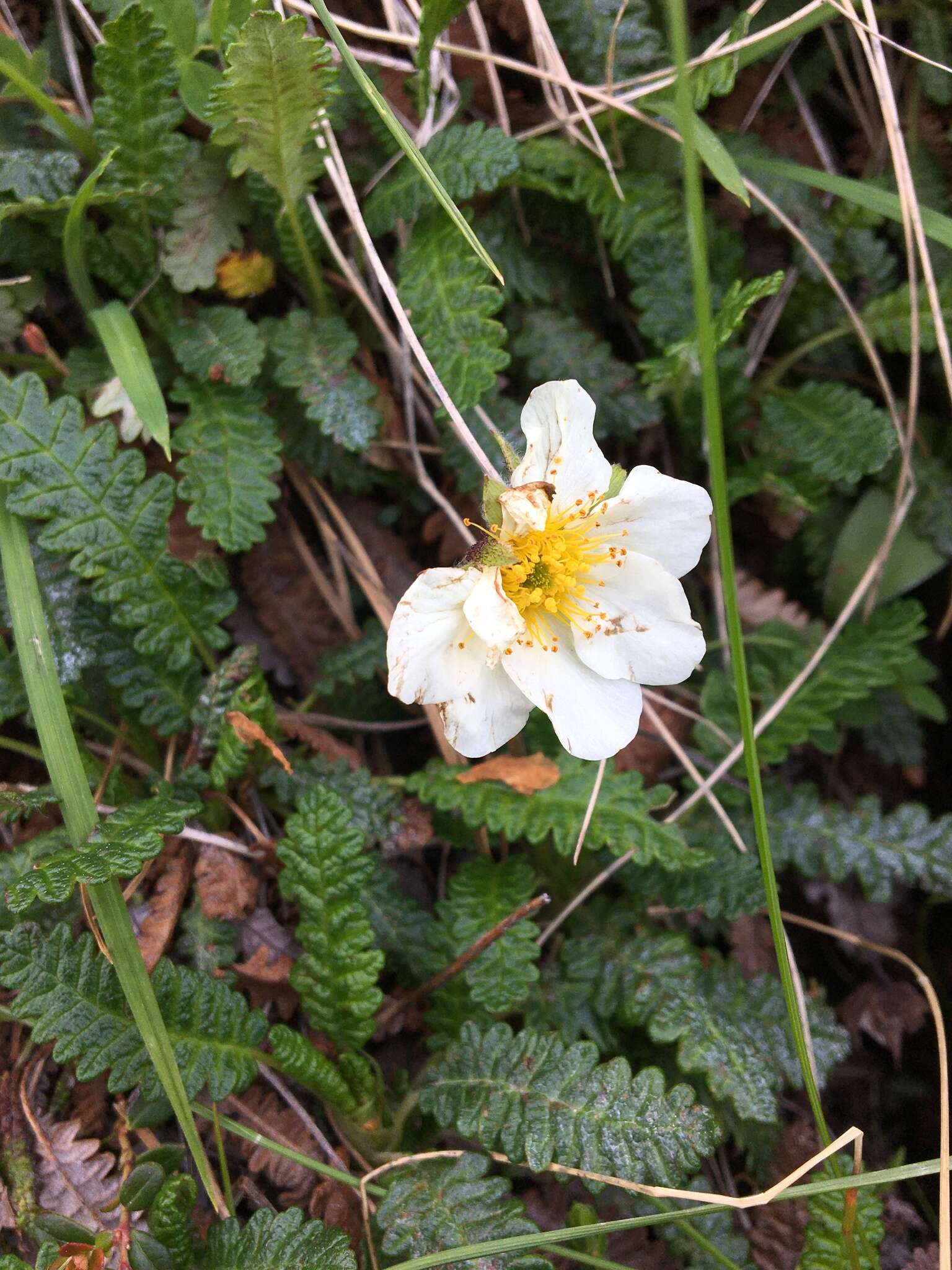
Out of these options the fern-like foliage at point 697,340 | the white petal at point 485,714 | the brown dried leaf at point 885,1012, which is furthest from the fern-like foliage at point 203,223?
the brown dried leaf at point 885,1012

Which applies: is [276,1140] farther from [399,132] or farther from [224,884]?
[399,132]

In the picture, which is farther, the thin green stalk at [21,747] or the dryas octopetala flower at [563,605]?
the thin green stalk at [21,747]

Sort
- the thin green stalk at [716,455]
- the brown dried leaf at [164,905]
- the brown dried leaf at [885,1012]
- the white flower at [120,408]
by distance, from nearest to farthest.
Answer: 1. the thin green stalk at [716,455]
2. the brown dried leaf at [164,905]
3. the white flower at [120,408]
4. the brown dried leaf at [885,1012]

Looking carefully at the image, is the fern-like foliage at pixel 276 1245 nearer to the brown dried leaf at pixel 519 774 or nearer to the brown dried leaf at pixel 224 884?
the brown dried leaf at pixel 224 884

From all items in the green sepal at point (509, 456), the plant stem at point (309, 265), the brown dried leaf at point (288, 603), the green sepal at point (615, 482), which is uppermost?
the plant stem at point (309, 265)

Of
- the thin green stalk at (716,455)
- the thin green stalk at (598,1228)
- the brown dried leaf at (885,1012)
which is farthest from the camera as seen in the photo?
the brown dried leaf at (885,1012)

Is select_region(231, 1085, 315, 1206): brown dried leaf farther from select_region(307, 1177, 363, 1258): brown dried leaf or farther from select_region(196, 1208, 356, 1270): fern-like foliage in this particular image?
select_region(196, 1208, 356, 1270): fern-like foliage
